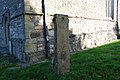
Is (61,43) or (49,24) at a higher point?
(49,24)

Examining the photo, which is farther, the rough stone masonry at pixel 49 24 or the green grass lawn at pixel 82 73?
the rough stone masonry at pixel 49 24

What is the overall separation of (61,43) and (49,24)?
11.0 feet

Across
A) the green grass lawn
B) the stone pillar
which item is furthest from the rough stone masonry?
the stone pillar

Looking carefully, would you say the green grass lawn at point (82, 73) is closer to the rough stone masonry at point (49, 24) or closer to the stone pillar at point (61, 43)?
the stone pillar at point (61, 43)

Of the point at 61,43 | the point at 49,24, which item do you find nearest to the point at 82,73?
the point at 61,43

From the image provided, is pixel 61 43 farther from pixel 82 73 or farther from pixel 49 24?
pixel 49 24

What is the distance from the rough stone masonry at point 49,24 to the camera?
6.71 metres

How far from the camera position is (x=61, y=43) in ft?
13.9

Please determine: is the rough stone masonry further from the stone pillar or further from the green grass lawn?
the stone pillar

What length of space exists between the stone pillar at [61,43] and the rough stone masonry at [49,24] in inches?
Answer: 103

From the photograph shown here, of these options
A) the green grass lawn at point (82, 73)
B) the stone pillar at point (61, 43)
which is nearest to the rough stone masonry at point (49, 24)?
the green grass lawn at point (82, 73)

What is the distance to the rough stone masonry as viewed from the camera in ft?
22.0

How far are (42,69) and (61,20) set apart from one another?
1758mm

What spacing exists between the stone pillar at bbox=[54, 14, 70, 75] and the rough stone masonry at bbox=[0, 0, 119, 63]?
8.61ft
